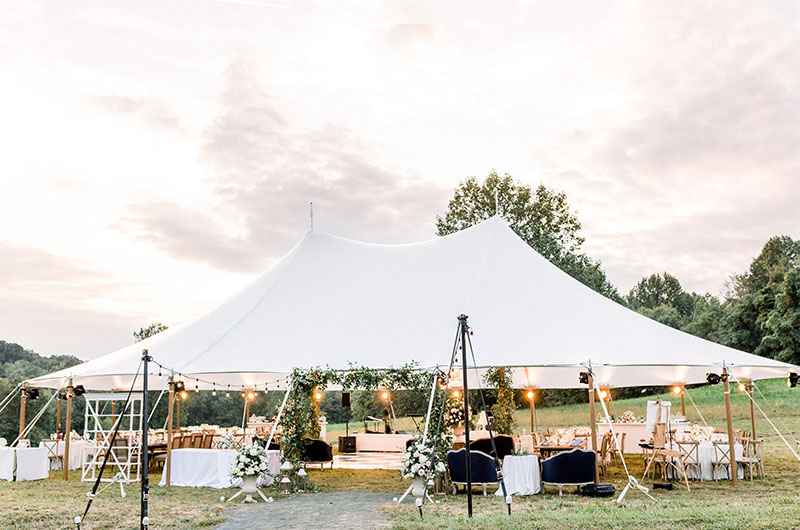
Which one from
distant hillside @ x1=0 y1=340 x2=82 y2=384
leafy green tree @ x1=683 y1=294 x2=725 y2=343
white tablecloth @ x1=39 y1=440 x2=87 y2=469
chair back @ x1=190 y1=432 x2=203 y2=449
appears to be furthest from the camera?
leafy green tree @ x1=683 y1=294 x2=725 y2=343

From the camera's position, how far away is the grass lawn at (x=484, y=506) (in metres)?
7.50

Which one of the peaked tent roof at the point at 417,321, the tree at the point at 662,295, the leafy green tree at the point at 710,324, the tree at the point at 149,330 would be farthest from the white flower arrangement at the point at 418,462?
the tree at the point at 662,295

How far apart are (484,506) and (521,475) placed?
1.36 meters

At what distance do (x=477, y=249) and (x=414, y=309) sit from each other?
5.76ft

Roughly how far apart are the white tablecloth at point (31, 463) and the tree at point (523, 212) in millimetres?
20476

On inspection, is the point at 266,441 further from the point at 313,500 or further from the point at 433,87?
the point at 433,87

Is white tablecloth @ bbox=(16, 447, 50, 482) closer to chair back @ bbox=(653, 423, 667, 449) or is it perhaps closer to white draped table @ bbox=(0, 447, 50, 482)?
white draped table @ bbox=(0, 447, 50, 482)

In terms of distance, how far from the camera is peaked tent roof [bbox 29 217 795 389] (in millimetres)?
11398

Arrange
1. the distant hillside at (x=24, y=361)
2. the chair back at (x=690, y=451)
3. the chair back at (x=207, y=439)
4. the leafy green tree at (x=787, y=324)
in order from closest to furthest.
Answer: the chair back at (x=690, y=451)
the chair back at (x=207, y=439)
the leafy green tree at (x=787, y=324)
the distant hillside at (x=24, y=361)

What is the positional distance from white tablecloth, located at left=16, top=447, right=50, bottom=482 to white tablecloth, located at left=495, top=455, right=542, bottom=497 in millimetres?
8825

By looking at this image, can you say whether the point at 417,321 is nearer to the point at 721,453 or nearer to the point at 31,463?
the point at 721,453

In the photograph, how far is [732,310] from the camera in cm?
3712

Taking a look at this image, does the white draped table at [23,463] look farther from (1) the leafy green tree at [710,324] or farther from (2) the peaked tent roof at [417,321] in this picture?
(1) the leafy green tree at [710,324]

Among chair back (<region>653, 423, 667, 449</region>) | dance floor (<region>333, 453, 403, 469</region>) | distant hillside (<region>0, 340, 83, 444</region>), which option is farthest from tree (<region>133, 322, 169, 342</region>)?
chair back (<region>653, 423, 667, 449</region>)
